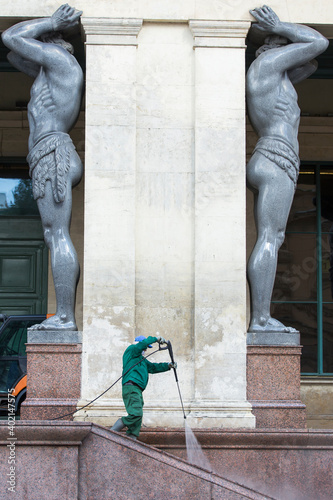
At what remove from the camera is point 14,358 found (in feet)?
45.6

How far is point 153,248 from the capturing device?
11445 millimetres

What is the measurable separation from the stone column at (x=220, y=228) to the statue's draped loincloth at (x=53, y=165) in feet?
6.62

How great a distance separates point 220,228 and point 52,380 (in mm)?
3361

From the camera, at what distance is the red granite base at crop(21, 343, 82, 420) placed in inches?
430

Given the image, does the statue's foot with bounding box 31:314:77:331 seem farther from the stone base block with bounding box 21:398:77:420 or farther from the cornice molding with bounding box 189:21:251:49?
the cornice molding with bounding box 189:21:251:49

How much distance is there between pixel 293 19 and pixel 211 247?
384 cm

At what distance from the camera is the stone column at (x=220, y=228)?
36.7 ft

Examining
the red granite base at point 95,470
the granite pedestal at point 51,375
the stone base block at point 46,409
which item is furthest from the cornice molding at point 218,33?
the red granite base at point 95,470

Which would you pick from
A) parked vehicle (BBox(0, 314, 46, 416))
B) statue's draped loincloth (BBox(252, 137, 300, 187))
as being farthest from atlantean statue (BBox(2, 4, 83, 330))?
statue's draped loincloth (BBox(252, 137, 300, 187))

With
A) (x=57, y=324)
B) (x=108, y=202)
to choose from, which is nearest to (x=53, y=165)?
(x=108, y=202)

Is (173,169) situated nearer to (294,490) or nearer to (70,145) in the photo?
(70,145)

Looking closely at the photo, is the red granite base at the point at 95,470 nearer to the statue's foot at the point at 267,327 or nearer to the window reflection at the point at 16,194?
the statue's foot at the point at 267,327

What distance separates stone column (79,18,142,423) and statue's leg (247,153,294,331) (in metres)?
1.91

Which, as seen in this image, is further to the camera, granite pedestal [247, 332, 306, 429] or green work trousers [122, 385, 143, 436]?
granite pedestal [247, 332, 306, 429]
